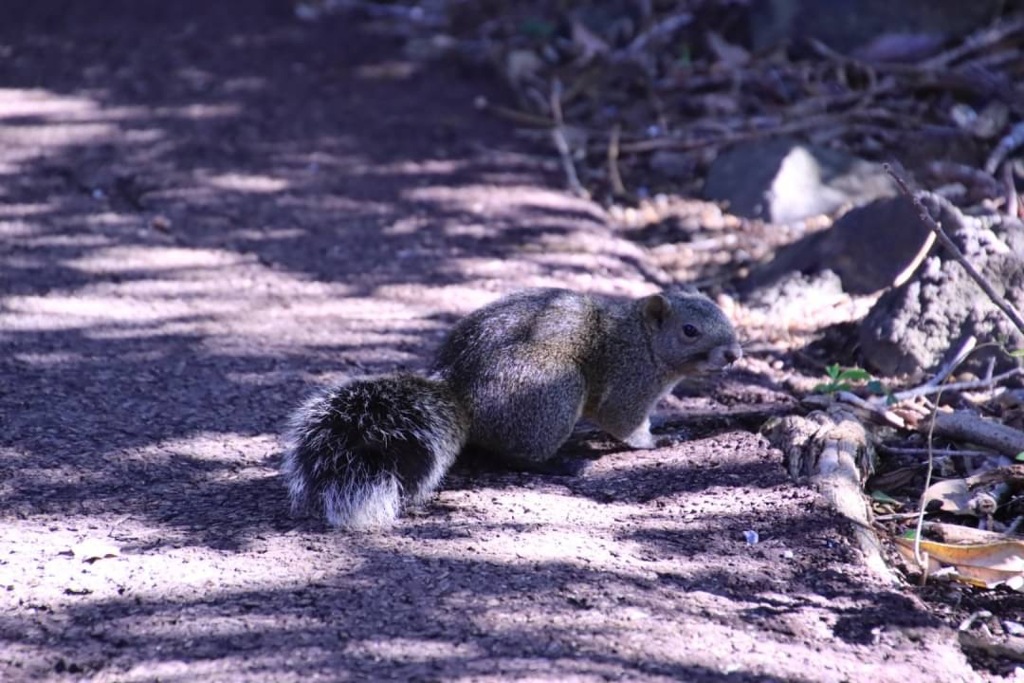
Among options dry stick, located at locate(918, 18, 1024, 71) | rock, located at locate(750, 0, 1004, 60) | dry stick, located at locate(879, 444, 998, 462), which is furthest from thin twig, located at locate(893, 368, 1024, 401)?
rock, located at locate(750, 0, 1004, 60)

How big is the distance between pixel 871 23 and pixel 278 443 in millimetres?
7193

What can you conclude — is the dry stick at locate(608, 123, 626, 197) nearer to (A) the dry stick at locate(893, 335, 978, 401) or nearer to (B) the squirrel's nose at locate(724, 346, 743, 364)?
(A) the dry stick at locate(893, 335, 978, 401)

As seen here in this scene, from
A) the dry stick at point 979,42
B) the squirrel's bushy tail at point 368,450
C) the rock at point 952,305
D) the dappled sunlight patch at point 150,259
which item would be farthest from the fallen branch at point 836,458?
the dry stick at point 979,42

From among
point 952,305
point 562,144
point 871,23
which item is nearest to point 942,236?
point 952,305

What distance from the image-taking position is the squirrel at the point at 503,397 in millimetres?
4199

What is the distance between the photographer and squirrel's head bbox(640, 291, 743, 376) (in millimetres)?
5188

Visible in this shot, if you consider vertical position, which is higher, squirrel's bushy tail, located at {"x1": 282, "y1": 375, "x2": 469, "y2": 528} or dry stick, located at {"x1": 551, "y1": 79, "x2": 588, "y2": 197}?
dry stick, located at {"x1": 551, "y1": 79, "x2": 588, "y2": 197}

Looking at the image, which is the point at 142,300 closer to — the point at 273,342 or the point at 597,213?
the point at 273,342

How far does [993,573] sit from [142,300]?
15.6ft

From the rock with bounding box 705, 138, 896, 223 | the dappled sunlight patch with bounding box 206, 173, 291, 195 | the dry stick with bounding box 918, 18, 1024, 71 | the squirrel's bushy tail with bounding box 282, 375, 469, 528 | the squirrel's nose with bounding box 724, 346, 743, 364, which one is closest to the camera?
the squirrel's bushy tail with bounding box 282, 375, 469, 528

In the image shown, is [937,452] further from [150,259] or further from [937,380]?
[150,259]

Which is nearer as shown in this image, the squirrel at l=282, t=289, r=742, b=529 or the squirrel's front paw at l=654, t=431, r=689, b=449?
the squirrel at l=282, t=289, r=742, b=529

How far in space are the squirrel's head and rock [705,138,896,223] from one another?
3.13 meters

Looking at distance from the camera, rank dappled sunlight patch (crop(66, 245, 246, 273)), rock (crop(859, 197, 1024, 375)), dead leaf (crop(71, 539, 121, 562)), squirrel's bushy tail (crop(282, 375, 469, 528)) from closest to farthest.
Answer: dead leaf (crop(71, 539, 121, 562)) → squirrel's bushy tail (crop(282, 375, 469, 528)) → rock (crop(859, 197, 1024, 375)) → dappled sunlight patch (crop(66, 245, 246, 273))
